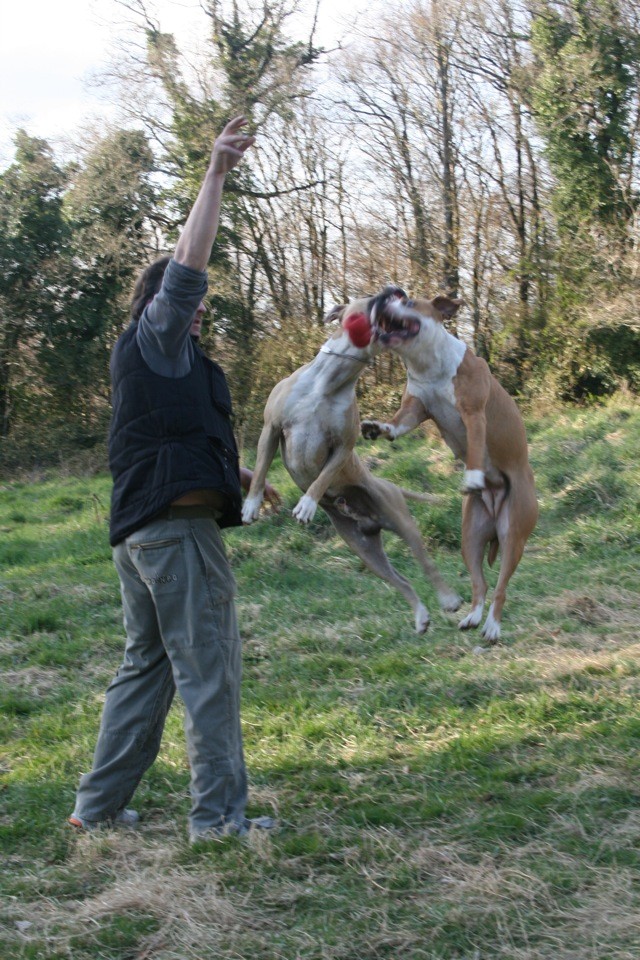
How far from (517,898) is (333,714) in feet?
7.76

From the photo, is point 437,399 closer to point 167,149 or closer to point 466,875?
point 466,875

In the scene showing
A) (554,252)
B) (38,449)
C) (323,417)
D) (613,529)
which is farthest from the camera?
(38,449)

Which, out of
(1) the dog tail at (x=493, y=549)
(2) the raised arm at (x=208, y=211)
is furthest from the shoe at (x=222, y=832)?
(2) the raised arm at (x=208, y=211)

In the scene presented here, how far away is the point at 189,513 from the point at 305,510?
56 centimetres

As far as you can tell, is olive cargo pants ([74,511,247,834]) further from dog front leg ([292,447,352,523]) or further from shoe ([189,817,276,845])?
dog front leg ([292,447,352,523])

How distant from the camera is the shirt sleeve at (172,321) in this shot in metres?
3.78

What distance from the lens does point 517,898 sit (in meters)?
3.69

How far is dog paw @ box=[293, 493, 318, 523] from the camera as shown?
175 inches

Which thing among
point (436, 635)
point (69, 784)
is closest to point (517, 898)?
point (69, 784)

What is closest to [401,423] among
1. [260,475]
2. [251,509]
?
[260,475]

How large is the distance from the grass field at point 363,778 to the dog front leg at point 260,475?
144cm

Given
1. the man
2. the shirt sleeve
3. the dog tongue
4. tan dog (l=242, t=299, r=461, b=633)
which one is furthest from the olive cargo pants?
the dog tongue

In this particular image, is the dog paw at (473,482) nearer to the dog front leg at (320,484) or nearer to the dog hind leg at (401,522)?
the dog front leg at (320,484)

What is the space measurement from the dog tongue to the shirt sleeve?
30.2 inches
